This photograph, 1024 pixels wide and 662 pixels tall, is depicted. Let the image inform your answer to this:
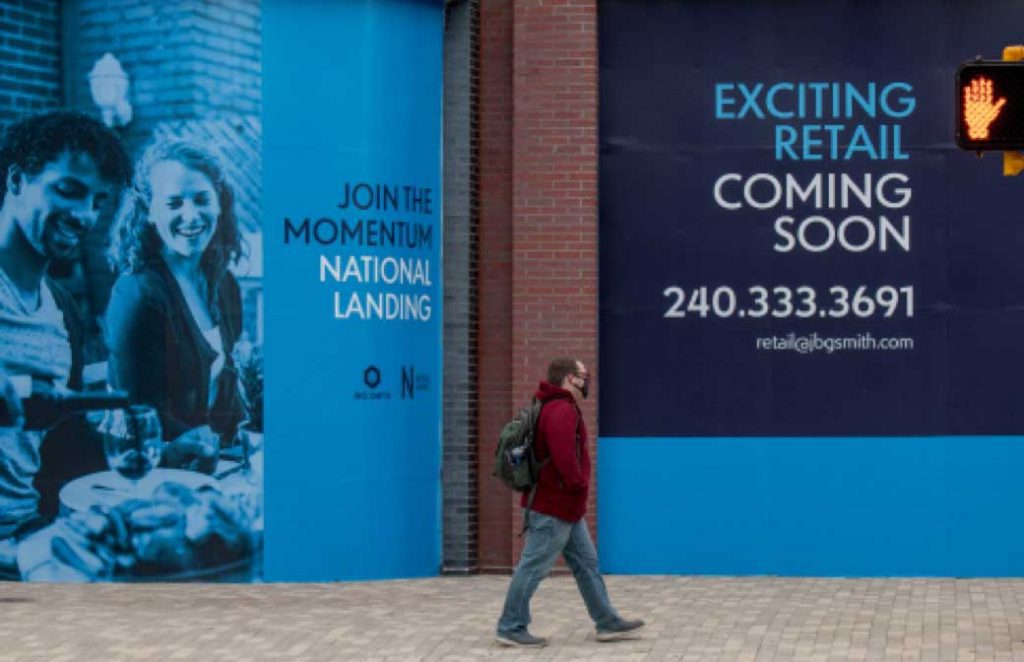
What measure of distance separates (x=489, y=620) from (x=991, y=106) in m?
4.76

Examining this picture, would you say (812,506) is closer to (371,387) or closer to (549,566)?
(371,387)

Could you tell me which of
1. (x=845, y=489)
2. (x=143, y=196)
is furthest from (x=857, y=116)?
(x=143, y=196)

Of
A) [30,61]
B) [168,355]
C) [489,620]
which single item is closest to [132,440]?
[168,355]

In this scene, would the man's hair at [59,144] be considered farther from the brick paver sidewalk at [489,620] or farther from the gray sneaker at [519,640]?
the gray sneaker at [519,640]

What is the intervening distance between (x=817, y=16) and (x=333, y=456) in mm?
5123

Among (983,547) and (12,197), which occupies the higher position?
(12,197)

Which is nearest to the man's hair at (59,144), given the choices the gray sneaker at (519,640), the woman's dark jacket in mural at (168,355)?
the woman's dark jacket in mural at (168,355)

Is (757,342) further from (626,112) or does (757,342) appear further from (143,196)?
(143,196)

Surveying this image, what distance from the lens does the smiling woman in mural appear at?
1557 centimetres

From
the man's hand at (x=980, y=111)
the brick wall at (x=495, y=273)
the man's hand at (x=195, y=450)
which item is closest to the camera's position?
the man's hand at (x=980, y=111)

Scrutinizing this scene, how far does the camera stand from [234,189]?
15.6 meters

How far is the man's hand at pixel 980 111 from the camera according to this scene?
11312 millimetres

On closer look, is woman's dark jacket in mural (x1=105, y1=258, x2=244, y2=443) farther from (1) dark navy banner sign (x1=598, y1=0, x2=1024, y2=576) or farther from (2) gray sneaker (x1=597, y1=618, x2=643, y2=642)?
(2) gray sneaker (x1=597, y1=618, x2=643, y2=642)

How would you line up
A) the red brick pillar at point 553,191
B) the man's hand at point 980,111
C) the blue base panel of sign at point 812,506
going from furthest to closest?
1. the red brick pillar at point 553,191
2. the blue base panel of sign at point 812,506
3. the man's hand at point 980,111
